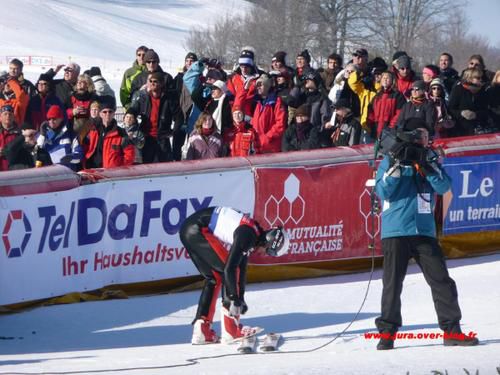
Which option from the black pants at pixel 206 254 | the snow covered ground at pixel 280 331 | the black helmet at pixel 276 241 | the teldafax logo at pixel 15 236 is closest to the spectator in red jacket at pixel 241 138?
the snow covered ground at pixel 280 331

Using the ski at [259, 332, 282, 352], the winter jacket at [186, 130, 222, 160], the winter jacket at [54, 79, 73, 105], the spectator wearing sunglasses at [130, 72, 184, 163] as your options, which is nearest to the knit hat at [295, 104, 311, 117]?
the winter jacket at [186, 130, 222, 160]

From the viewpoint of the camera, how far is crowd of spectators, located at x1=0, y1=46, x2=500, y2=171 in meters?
13.1

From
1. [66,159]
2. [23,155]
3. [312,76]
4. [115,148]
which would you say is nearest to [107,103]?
[66,159]

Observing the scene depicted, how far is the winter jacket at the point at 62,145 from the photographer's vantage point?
12883 millimetres

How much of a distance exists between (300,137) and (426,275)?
5047 millimetres

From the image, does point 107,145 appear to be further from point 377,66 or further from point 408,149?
point 377,66

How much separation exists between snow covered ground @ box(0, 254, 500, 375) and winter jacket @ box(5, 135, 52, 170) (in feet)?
6.16

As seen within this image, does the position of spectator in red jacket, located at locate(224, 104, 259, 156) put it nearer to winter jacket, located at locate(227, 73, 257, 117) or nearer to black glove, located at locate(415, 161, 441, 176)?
winter jacket, located at locate(227, 73, 257, 117)

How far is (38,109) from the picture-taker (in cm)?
1473

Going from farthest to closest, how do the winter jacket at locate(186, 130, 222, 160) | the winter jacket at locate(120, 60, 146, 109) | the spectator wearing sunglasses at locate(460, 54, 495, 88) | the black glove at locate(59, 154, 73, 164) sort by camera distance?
1. the winter jacket at locate(120, 60, 146, 109)
2. the spectator wearing sunglasses at locate(460, 54, 495, 88)
3. the winter jacket at locate(186, 130, 222, 160)
4. the black glove at locate(59, 154, 73, 164)

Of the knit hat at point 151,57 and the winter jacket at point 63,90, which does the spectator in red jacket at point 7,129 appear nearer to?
the knit hat at point 151,57

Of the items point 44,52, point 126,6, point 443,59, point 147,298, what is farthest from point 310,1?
point 126,6

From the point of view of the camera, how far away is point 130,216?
36.5ft

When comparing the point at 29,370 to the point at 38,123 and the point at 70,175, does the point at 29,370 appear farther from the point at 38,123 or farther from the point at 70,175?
the point at 38,123
